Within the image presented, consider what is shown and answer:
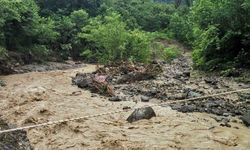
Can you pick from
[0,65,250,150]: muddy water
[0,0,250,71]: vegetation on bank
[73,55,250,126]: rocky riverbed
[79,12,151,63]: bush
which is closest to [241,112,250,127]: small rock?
[73,55,250,126]: rocky riverbed

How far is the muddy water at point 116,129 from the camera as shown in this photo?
9188 mm

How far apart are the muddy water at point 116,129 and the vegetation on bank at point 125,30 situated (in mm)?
6923

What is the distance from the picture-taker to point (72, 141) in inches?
379

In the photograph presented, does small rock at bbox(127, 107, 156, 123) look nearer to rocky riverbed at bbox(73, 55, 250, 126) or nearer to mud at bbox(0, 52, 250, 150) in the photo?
mud at bbox(0, 52, 250, 150)

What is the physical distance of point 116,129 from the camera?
408 inches

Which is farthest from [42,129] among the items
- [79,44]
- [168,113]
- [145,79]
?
[79,44]

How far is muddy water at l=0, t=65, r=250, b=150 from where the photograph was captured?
9188mm

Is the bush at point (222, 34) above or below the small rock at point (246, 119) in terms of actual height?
above

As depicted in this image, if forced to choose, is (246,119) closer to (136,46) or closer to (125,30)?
(136,46)

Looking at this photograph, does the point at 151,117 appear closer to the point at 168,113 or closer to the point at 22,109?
the point at 168,113

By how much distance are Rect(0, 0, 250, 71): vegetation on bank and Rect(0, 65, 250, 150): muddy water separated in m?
6.92

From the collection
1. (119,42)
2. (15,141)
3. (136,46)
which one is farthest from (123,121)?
(136,46)

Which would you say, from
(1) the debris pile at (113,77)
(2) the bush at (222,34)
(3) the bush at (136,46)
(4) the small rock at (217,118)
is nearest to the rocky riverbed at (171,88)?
(1) the debris pile at (113,77)

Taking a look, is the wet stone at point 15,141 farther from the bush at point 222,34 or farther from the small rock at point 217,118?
the bush at point 222,34
